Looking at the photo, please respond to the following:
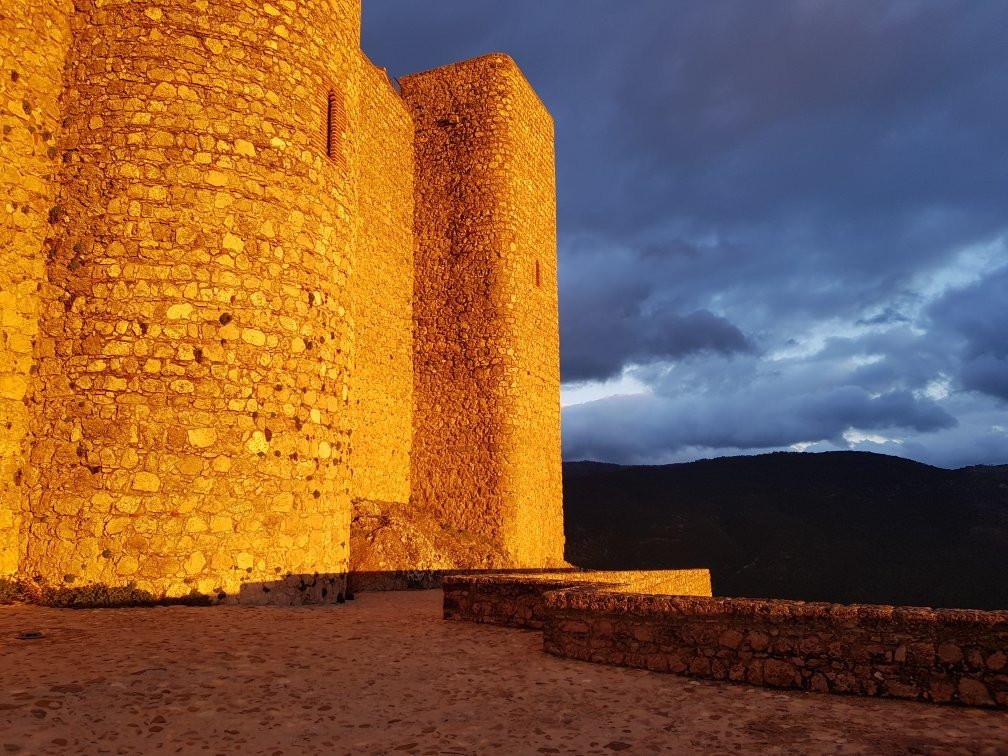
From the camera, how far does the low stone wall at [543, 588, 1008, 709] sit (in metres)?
4.42

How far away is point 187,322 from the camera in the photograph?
25.4ft

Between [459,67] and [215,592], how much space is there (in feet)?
45.0

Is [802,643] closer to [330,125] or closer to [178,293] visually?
[178,293]

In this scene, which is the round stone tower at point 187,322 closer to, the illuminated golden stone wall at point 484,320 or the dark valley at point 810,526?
the illuminated golden stone wall at point 484,320

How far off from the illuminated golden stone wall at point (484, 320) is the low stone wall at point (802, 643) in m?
9.07

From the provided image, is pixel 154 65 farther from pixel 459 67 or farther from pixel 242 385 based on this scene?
pixel 459 67

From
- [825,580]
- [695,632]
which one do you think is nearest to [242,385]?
[695,632]

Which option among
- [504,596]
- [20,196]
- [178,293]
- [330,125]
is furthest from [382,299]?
[504,596]

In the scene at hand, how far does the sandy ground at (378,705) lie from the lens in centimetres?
364

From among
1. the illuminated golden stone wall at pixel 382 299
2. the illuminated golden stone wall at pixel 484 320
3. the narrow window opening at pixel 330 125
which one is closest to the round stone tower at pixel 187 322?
the narrow window opening at pixel 330 125

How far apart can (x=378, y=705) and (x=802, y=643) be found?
9.65 ft

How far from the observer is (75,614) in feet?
21.4

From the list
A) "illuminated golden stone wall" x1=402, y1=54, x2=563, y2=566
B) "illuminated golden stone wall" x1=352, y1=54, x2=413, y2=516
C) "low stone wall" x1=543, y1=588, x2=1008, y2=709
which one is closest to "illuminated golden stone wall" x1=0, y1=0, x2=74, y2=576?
"low stone wall" x1=543, y1=588, x2=1008, y2=709

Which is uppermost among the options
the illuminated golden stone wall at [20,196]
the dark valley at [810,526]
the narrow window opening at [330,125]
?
the narrow window opening at [330,125]
